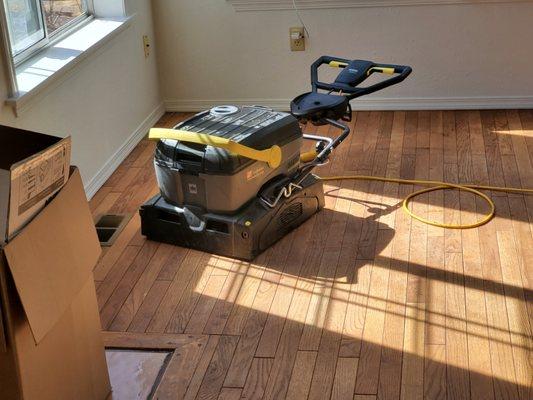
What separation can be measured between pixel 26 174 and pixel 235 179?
135 centimetres

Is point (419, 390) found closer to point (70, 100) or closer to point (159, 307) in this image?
point (159, 307)

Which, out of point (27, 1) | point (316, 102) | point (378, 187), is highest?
point (27, 1)

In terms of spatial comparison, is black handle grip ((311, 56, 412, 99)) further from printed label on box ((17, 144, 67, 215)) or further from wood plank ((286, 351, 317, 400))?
printed label on box ((17, 144, 67, 215))

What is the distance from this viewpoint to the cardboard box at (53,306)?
1883 mm

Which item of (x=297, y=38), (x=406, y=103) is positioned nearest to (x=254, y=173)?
(x=297, y=38)

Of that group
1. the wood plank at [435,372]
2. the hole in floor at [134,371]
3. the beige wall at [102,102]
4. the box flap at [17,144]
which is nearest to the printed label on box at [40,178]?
the box flap at [17,144]

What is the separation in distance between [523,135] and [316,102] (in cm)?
141

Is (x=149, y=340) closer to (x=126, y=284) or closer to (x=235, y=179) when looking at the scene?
(x=126, y=284)

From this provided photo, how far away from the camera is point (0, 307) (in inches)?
72.9

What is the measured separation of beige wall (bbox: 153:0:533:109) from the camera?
4586 mm

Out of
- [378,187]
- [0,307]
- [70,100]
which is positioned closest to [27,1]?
[70,100]

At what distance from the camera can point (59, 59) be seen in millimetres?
3549

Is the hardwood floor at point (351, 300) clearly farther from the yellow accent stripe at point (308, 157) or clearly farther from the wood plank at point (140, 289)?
the yellow accent stripe at point (308, 157)

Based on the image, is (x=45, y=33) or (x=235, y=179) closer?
(x=235, y=179)
